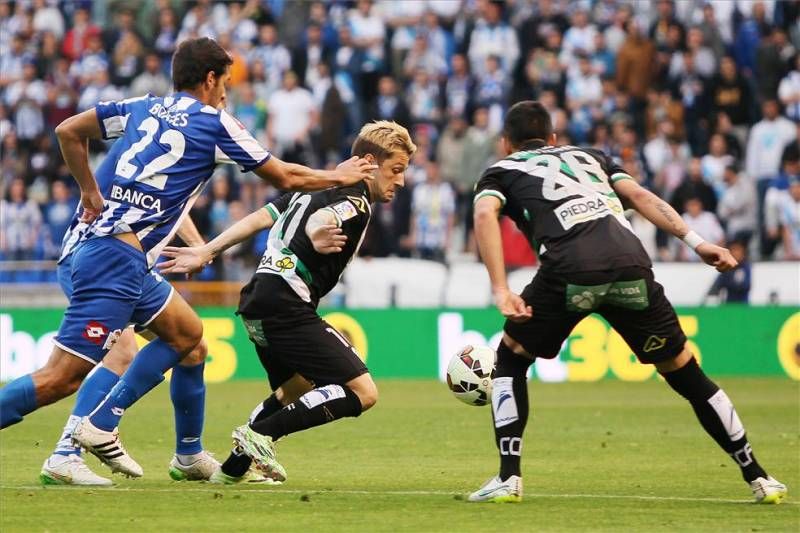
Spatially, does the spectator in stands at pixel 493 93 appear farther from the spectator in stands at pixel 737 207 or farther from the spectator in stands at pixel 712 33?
the spectator in stands at pixel 737 207

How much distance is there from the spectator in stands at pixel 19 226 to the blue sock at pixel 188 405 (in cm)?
1426

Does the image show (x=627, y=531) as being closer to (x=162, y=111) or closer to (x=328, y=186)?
(x=328, y=186)

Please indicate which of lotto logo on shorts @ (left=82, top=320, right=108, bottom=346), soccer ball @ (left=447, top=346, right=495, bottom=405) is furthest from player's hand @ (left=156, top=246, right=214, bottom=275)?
soccer ball @ (left=447, top=346, right=495, bottom=405)

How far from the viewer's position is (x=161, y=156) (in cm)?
884

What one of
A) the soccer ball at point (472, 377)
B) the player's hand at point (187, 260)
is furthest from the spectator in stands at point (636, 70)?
the player's hand at point (187, 260)

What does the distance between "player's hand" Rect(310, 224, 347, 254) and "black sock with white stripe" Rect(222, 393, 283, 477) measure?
3.89 feet

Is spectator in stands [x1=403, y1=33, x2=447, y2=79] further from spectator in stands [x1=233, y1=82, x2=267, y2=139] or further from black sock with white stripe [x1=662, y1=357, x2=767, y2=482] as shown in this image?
black sock with white stripe [x1=662, y1=357, x2=767, y2=482]

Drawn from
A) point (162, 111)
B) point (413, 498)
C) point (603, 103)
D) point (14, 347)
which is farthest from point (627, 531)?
point (603, 103)

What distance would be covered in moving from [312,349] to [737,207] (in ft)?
48.0

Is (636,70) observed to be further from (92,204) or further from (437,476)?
(92,204)

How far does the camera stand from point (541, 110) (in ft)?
29.8

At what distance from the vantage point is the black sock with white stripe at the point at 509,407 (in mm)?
8766

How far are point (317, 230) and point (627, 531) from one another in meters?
2.49

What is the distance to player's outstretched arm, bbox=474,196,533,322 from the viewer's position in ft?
27.6
